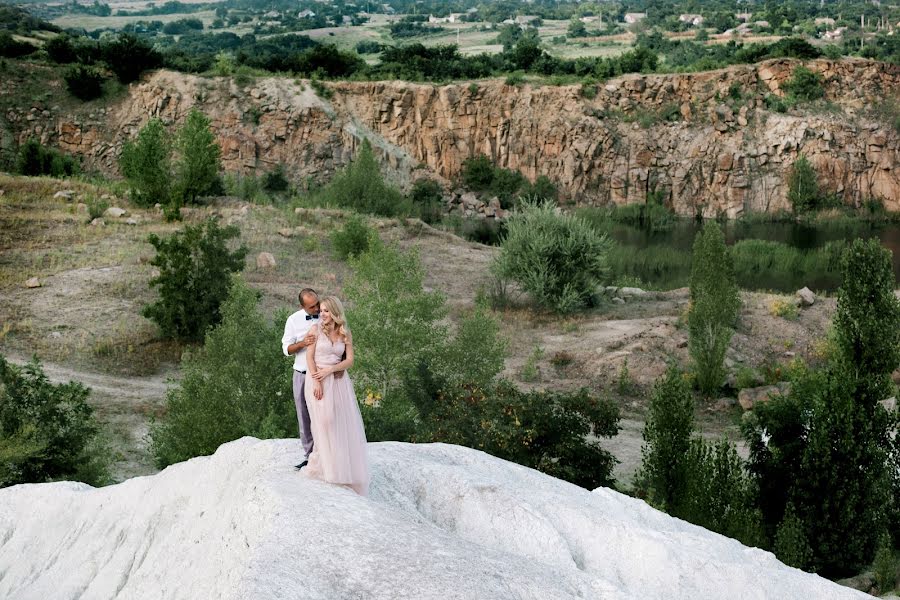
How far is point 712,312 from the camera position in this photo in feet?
66.4

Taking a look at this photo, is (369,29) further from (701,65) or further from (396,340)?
(396,340)

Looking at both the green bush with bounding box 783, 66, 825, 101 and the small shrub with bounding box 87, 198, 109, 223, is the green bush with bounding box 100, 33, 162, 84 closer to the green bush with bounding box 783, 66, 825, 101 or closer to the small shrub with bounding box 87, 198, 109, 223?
the small shrub with bounding box 87, 198, 109, 223

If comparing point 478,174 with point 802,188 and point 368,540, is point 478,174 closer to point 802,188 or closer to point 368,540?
point 802,188

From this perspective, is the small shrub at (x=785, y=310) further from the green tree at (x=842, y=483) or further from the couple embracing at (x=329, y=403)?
the couple embracing at (x=329, y=403)

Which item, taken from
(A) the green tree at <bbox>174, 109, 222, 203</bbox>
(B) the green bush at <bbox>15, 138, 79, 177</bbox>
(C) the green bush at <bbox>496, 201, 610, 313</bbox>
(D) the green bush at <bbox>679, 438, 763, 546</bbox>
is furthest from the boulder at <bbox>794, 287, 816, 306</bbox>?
(B) the green bush at <bbox>15, 138, 79, 177</bbox>

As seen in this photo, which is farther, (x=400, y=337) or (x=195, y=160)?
(x=195, y=160)

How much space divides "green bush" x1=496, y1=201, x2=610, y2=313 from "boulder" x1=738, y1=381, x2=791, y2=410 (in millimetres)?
5978

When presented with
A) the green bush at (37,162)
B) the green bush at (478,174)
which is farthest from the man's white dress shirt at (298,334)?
the green bush at (478,174)

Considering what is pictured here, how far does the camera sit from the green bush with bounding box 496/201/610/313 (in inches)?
970

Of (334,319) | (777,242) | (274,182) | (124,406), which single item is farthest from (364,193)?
(334,319)

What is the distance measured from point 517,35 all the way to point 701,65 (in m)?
48.4

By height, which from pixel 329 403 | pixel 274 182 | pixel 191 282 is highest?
pixel 329 403

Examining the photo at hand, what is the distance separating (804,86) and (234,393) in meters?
42.0

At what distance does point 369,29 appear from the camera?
371ft
